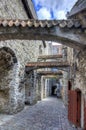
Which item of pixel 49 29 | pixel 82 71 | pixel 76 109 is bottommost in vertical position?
pixel 76 109

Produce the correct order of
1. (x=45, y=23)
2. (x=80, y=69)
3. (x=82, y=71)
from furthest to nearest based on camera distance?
Answer: (x=80, y=69), (x=82, y=71), (x=45, y=23)

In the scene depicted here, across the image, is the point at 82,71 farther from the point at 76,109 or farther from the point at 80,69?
the point at 76,109

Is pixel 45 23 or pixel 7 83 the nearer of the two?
pixel 45 23

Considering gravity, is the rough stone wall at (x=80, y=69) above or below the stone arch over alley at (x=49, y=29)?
below

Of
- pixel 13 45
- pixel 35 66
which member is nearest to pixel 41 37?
pixel 13 45

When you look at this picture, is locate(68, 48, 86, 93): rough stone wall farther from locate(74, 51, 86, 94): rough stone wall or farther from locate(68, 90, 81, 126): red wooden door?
locate(68, 90, 81, 126): red wooden door

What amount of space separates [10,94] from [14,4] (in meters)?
4.72

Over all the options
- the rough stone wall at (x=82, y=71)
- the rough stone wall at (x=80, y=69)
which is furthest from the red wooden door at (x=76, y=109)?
the rough stone wall at (x=82, y=71)

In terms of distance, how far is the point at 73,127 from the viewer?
8953 millimetres

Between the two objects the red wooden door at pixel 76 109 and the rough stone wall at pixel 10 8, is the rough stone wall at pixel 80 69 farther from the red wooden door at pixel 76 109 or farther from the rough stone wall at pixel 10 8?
the rough stone wall at pixel 10 8

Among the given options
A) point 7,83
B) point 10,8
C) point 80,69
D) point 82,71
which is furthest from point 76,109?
point 10,8

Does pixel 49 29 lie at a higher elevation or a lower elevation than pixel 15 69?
higher

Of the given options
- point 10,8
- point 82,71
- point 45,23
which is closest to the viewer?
point 45,23

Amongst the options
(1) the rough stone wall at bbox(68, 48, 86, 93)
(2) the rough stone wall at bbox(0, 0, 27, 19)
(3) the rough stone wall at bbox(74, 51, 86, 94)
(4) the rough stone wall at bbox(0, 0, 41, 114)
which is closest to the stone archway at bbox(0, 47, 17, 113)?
(4) the rough stone wall at bbox(0, 0, 41, 114)
